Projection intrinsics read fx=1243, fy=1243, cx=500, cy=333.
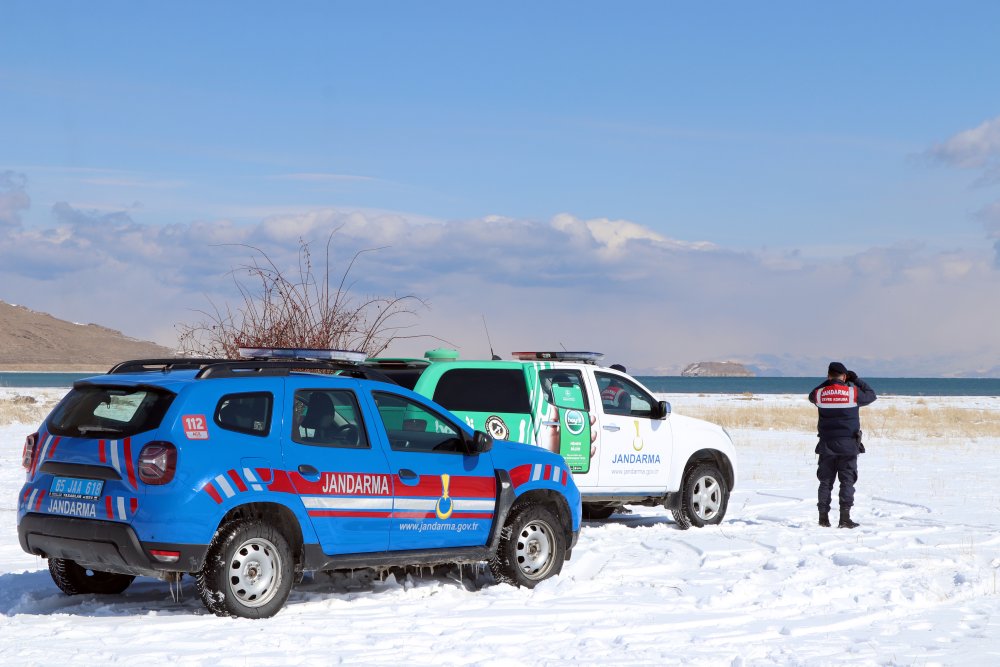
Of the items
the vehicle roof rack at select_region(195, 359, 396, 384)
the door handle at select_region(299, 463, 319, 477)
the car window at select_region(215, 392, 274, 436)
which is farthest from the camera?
the door handle at select_region(299, 463, 319, 477)

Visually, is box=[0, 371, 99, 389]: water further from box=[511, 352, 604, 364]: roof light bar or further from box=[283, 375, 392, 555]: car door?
box=[283, 375, 392, 555]: car door

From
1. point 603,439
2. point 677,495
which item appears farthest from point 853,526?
point 603,439

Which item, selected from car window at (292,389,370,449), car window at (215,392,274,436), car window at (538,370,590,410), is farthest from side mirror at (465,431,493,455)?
car window at (538,370,590,410)

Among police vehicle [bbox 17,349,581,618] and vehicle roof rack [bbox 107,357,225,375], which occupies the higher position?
vehicle roof rack [bbox 107,357,225,375]

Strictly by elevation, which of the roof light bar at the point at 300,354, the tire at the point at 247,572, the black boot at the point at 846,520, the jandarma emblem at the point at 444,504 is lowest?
the black boot at the point at 846,520

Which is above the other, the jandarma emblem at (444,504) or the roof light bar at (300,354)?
the roof light bar at (300,354)

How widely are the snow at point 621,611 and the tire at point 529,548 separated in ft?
0.49

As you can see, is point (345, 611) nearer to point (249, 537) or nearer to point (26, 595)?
point (249, 537)

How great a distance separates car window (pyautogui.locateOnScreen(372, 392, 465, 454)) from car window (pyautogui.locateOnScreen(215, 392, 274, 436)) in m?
1.02

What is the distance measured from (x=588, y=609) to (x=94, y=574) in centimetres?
363

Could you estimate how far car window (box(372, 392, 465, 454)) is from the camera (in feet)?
30.2

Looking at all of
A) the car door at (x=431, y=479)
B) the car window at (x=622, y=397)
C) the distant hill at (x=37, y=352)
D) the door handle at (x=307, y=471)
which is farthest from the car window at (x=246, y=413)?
the distant hill at (x=37, y=352)

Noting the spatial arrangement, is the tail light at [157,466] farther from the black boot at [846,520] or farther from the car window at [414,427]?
the black boot at [846,520]

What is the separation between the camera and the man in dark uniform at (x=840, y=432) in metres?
13.9
